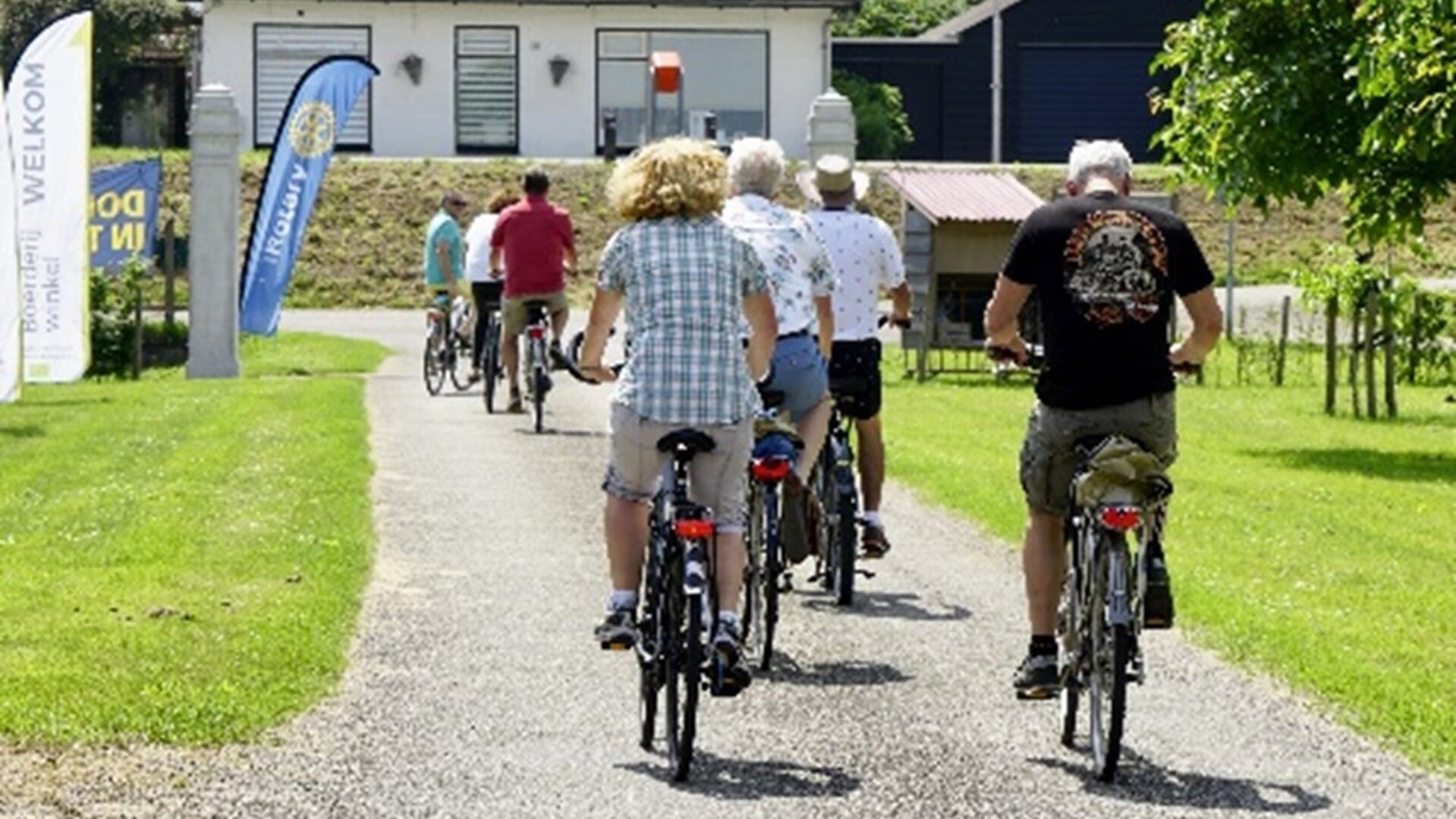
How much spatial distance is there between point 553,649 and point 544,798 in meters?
3.31

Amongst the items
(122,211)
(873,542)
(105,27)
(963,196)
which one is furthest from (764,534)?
(105,27)

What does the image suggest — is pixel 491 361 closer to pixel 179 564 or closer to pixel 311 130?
pixel 179 564

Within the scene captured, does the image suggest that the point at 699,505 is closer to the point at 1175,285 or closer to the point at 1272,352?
the point at 1175,285

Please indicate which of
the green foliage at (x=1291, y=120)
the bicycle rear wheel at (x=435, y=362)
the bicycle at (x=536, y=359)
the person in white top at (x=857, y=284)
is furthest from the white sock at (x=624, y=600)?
the bicycle rear wheel at (x=435, y=362)

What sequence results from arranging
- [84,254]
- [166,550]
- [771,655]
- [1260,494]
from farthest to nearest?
1. [84,254]
2. [1260,494]
3. [166,550]
4. [771,655]

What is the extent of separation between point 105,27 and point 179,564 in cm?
5162

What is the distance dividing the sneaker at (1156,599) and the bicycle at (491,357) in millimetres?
15437

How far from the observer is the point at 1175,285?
10680mm

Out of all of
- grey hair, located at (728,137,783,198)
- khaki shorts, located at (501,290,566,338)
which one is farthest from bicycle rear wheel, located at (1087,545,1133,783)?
khaki shorts, located at (501,290,566,338)

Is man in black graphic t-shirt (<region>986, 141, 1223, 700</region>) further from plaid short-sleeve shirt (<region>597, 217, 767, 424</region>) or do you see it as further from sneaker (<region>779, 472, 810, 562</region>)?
sneaker (<region>779, 472, 810, 562</region>)

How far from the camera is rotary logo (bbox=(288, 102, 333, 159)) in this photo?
35688 mm

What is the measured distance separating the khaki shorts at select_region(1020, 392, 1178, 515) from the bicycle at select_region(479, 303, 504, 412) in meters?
14.9

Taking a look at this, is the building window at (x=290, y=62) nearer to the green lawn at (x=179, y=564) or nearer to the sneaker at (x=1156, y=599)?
the green lawn at (x=179, y=564)

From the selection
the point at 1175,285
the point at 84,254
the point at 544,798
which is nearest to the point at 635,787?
the point at 544,798
